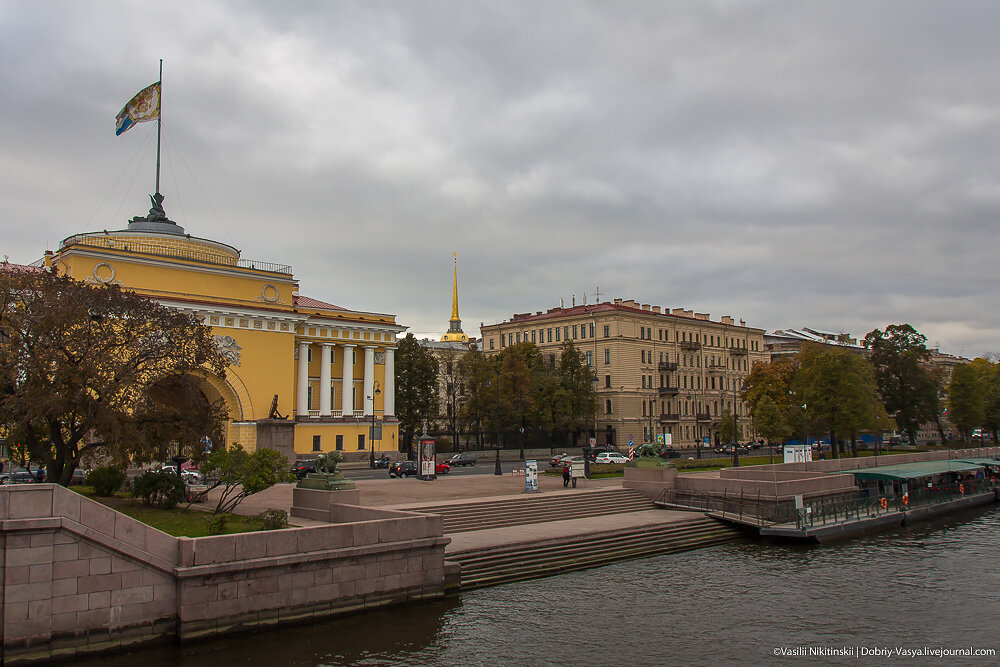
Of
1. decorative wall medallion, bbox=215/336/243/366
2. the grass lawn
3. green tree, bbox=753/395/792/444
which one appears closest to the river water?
the grass lawn

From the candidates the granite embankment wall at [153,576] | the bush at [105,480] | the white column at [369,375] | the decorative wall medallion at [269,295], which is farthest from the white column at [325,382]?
the granite embankment wall at [153,576]

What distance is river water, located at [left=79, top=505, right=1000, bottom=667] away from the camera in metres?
14.6

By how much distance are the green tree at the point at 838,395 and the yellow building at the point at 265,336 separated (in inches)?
1285

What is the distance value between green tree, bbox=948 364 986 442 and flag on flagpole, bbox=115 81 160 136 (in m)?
70.7


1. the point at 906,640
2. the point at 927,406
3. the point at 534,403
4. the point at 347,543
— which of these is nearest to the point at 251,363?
the point at 534,403

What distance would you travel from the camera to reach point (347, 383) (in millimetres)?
59469

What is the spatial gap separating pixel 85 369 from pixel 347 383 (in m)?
39.2

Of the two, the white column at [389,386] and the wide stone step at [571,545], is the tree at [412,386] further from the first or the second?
the wide stone step at [571,545]

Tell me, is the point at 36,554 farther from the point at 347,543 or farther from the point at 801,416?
the point at 801,416

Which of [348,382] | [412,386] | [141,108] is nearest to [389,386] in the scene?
[348,382]

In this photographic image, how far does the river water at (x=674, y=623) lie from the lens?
14.6 m

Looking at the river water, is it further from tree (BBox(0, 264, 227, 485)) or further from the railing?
the railing

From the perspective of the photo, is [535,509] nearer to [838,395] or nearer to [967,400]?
[838,395]

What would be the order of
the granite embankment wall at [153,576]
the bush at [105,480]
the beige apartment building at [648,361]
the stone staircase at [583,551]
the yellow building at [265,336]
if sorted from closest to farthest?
the granite embankment wall at [153,576], the stone staircase at [583,551], the bush at [105,480], the yellow building at [265,336], the beige apartment building at [648,361]
